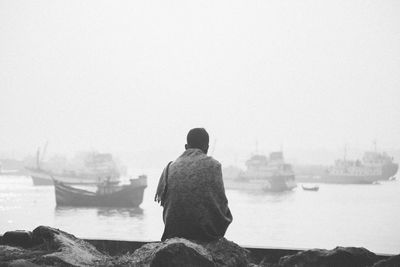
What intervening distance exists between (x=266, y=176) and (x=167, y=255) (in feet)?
320

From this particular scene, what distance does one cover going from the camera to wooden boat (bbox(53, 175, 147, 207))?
53750mm

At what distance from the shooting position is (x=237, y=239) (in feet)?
121

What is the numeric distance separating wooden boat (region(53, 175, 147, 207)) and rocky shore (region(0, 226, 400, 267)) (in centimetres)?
4994

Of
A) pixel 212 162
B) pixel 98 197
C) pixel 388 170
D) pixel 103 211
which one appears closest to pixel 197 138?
pixel 212 162

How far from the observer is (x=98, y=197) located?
5394cm

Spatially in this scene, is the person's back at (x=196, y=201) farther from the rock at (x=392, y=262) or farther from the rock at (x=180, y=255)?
the rock at (x=392, y=262)

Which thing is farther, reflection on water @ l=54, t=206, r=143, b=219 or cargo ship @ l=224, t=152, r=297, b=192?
cargo ship @ l=224, t=152, r=297, b=192

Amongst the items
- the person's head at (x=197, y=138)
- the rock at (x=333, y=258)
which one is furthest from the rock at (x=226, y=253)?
the person's head at (x=197, y=138)

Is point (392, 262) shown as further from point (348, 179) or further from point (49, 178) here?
point (348, 179)

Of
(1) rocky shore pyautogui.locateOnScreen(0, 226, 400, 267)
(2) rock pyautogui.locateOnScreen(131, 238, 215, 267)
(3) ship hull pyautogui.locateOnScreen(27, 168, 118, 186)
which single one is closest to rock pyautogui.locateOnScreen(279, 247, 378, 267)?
(1) rocky shore pyautogui.locateOnScreen(0, 226, 400, 267)

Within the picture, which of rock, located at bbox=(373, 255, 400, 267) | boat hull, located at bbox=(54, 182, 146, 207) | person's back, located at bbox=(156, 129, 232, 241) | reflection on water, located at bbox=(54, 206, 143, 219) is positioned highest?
person's back, located at bbox=(156, 129, 232, 241)

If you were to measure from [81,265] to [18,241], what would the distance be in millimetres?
1170

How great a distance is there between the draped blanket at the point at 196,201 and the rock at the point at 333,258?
2.24 feet

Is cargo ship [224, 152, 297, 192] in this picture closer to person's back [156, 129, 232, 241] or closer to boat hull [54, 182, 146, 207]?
boat hull [54, 182, 146, 207]
